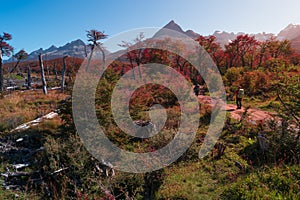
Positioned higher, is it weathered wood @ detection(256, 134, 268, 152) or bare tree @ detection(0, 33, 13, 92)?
bare tree @ detection(0, 33, 13, 92)

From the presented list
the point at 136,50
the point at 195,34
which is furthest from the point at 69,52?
the point at 136,50

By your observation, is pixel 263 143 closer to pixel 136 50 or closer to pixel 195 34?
pixel 136 50

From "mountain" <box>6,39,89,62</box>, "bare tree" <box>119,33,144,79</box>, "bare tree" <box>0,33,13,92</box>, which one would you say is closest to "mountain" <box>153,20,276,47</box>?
"bare tree" <box>119,33,144,79</box>

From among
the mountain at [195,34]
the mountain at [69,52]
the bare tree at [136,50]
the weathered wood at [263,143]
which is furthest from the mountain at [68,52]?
the weathered wood at [263,143]

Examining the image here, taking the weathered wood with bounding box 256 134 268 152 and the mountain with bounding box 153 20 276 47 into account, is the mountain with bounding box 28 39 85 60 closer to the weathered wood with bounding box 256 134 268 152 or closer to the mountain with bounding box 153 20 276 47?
the mountain with bounding box 153 20 276 47

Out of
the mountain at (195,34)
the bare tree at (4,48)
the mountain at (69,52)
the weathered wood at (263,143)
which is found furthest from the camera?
the mountain at (69,52)

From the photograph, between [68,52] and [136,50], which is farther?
[68,52]

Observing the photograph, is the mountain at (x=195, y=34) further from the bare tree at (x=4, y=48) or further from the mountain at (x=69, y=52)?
the mountain at (x=69, y=52)

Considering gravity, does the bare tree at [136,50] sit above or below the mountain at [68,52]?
below

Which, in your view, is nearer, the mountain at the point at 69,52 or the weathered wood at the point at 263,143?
the weathered wood at the point at 263,143

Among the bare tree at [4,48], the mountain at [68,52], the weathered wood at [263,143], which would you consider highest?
the mountain at [68,52]

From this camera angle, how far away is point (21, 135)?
712 cm

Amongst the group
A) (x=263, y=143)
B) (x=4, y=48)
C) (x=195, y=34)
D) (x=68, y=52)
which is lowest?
A: (x=263, y=143)

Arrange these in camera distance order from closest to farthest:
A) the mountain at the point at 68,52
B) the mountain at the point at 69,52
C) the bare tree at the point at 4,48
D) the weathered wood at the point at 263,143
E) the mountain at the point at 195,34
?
the weathered wood at the point at 263,143
the bare tree at the point at 4,48
the mountain at the point at 195,34
the mountain at the point at 68,52
the mountain at the point at 69,52
